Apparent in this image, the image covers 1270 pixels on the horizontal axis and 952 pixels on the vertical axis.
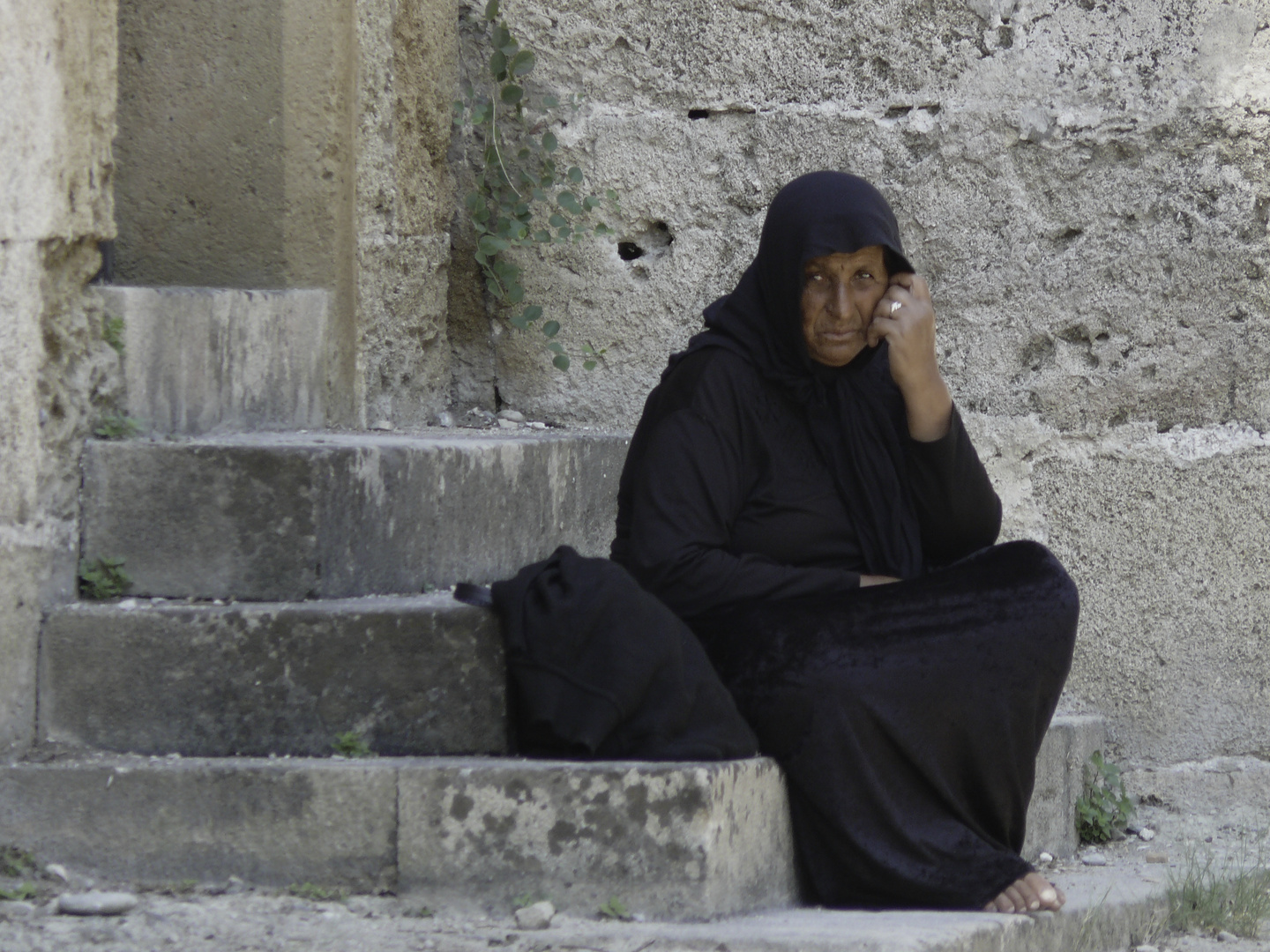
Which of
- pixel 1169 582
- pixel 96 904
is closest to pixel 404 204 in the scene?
pixel 96 904

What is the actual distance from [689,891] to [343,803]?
0.62 meters

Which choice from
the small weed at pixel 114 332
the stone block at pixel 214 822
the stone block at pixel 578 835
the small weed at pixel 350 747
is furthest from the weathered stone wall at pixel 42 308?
the stone block at pixel 578 835

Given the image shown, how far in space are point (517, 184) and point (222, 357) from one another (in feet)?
3.75

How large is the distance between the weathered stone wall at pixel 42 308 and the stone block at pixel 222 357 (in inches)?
3.8

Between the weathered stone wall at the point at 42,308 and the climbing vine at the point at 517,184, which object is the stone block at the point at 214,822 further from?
the climbing vine at the point at 517,184

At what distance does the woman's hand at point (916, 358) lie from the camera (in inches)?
118

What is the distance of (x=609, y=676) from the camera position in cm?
268

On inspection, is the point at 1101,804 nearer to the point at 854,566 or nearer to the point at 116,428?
the point at 854,566

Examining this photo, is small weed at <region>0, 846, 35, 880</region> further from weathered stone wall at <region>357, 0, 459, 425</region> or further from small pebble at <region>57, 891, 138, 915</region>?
weathered stone wall at <region>357, 0, 459, 425</region>

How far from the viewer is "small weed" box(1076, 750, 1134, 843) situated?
362cm

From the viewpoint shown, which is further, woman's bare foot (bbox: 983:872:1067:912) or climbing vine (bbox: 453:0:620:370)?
climbing vine (bbox: 453:0:620:370)

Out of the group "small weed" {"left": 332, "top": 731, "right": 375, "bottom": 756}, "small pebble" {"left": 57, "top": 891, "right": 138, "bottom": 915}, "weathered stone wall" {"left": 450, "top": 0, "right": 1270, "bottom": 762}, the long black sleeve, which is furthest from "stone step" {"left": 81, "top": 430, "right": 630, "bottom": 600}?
"weathered stone wall" {"left": 450, "top": 0, "right": 1270, "bottom": 762}

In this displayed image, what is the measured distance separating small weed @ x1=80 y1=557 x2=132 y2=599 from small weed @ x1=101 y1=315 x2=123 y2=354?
1.44 ft

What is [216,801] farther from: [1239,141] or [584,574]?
[1239,141]
